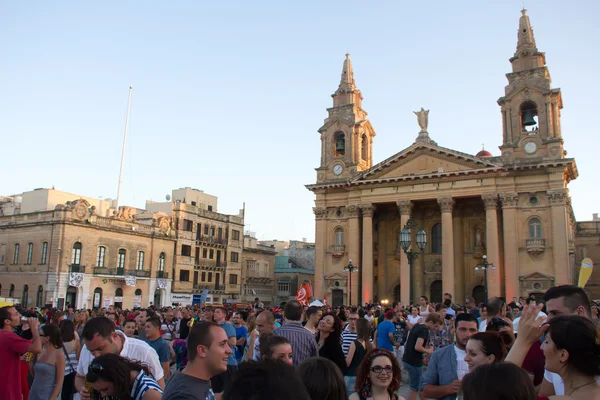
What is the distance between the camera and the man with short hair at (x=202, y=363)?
3818 millimetres

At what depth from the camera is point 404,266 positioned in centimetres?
3853

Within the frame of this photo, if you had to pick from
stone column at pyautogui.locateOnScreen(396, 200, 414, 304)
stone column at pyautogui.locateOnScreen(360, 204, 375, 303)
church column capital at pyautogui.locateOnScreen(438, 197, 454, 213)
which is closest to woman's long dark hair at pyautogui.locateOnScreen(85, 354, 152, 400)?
stone column at pyautogui.locateOnScreen(396, 200, 414, 304)

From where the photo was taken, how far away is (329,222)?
43.6 meters

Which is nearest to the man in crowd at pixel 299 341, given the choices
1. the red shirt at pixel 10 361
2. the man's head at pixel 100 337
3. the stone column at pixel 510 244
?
the man's head at pixel 100 337

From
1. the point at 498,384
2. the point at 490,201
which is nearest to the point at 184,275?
the point at 490,201

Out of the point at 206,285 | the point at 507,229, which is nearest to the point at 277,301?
the point at 206,285

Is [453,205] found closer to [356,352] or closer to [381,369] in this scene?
[356,352]

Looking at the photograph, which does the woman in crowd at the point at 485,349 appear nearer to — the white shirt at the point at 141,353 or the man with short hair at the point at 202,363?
the man with short hair at the point at 202,363

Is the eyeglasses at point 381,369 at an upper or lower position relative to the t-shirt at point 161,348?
upper

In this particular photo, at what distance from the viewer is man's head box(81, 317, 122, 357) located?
5359mm

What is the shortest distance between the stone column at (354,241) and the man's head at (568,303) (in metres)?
35.5

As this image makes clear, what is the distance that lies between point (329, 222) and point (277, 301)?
20.8 m

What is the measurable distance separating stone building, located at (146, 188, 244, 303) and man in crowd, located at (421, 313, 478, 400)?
4450 centimetres

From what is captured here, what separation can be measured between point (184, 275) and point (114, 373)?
47367 millimetres
